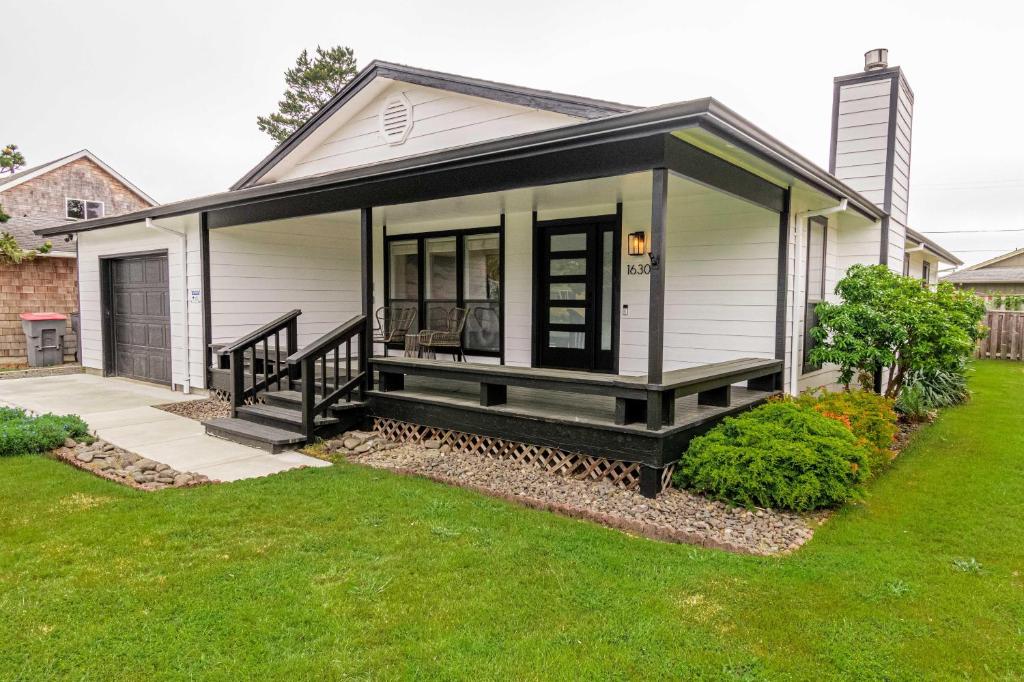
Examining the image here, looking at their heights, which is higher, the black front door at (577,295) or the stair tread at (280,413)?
the black front door at (577,295)

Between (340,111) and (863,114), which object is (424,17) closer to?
(340,111)

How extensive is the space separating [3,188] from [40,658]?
18.5 metres

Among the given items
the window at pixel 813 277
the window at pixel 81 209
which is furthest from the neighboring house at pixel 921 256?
the window at pixel 81 209

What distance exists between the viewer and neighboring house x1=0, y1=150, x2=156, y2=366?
13.4 meters

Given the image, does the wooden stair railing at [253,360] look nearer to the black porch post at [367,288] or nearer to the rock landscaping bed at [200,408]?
the rock landscaping bed at [200,408]

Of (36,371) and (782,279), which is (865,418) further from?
(36,371)

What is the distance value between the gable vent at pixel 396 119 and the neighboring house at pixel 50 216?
830 centimetres

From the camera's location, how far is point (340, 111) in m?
8.68

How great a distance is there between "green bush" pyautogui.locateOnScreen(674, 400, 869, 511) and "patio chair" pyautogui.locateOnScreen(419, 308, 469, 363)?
4.05 meters

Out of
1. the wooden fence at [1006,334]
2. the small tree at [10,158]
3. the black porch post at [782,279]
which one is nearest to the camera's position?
the black porch post at [782,279]

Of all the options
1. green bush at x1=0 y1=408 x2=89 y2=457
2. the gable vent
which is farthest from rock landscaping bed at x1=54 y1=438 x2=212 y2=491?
the gable vent

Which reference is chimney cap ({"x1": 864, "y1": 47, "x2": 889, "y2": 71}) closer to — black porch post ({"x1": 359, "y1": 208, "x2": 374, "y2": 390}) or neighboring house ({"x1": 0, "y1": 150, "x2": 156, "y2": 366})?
black porch post ({"x1": 359, "y1": 208, "x2": 374, "y2": 390})

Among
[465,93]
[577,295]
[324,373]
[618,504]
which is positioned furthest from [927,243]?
[324,373]

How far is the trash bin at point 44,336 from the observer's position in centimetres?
1278
